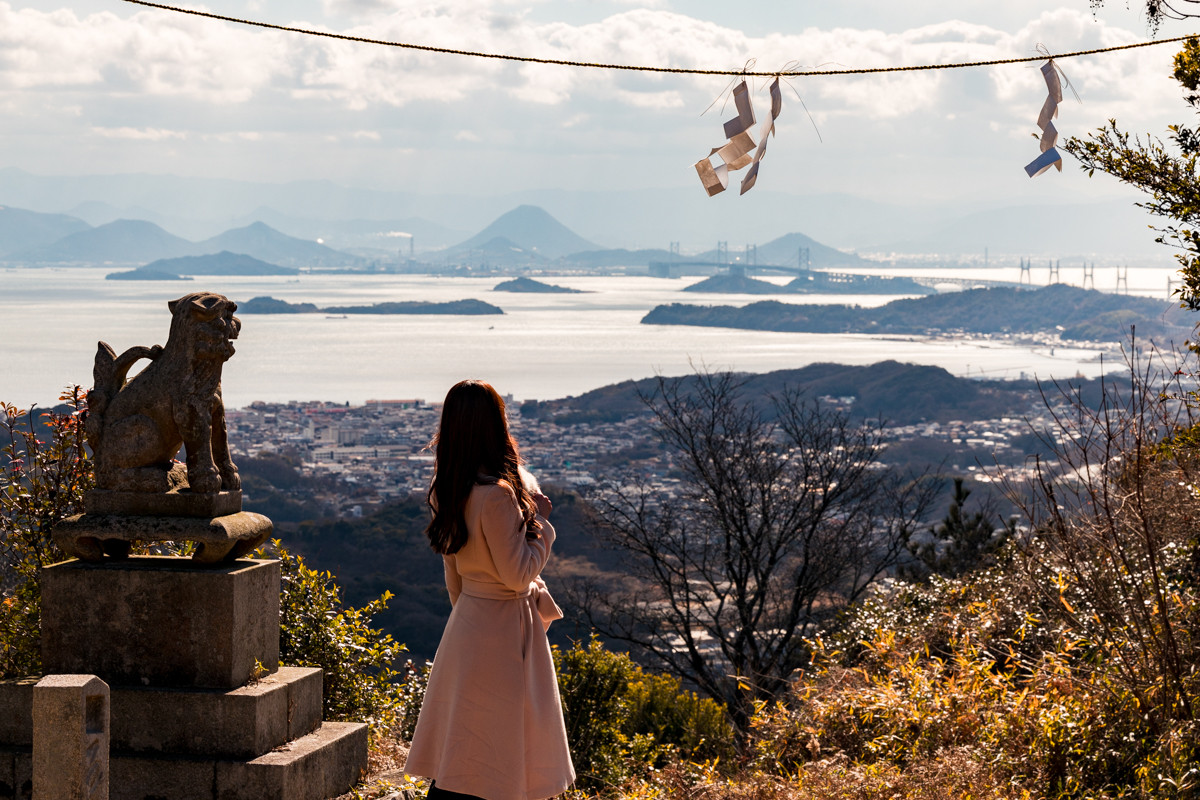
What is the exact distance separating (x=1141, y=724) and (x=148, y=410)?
14.2 ft

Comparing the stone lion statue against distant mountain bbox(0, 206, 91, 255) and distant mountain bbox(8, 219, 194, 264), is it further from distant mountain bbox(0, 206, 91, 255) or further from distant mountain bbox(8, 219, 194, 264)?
distant mountain bbox(0, 206, 91, 255)

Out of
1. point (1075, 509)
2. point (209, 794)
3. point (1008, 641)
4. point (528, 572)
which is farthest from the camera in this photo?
point (1075, 509)

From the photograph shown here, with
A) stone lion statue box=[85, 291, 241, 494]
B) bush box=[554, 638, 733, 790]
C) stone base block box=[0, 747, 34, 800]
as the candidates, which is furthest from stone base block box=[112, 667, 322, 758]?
bush box=[554, 638, 733, 790]

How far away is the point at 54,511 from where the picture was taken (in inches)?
205

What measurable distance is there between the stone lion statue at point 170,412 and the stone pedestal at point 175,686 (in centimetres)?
37

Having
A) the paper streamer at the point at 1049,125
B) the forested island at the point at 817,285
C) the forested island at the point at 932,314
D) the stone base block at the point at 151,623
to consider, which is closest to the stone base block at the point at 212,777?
the stone base block at the point at 151,623

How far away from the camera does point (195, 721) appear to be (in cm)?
419

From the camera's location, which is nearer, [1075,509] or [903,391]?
[1075,509]

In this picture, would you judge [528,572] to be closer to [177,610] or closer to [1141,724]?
[177,610]

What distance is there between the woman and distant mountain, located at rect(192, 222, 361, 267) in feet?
576

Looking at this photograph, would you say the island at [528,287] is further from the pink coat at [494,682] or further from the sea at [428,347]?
the pink coat at [494,682]

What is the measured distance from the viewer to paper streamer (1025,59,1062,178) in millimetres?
4848

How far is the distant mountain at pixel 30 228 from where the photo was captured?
142750 mm

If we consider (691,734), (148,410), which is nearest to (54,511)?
(148,410)
